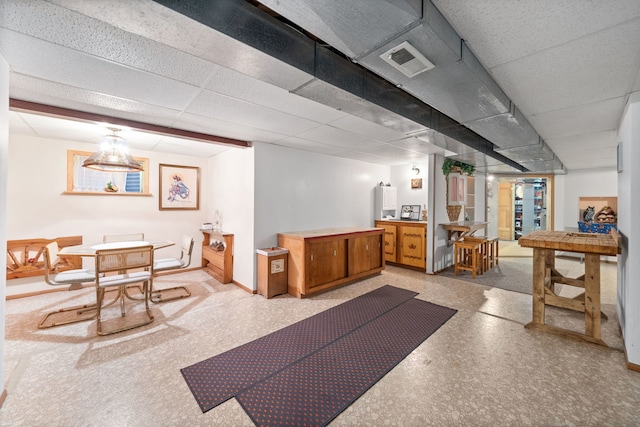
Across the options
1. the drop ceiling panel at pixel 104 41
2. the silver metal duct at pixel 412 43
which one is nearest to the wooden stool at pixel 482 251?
the silver metal duct at pixel 412 43

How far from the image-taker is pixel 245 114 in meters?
2.89

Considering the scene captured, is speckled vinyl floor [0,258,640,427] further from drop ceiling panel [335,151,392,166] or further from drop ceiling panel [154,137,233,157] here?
drop ceiling panel [335,151,392,166]

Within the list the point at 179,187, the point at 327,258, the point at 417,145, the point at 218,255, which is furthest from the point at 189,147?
the point at 417,145

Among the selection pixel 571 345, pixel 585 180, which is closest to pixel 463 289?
pixel 571 345

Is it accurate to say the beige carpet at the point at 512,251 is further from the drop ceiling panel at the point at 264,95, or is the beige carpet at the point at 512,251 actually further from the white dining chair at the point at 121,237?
the white dining chair at the point at 121,237

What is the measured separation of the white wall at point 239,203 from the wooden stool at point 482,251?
14.0 ft

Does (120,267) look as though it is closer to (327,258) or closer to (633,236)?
(327,258)

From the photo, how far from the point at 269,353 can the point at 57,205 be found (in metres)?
4.34

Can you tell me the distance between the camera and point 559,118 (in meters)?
3.04

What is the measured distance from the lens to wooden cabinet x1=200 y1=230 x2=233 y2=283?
4586mm

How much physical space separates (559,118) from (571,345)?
251cm

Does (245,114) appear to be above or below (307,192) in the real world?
above

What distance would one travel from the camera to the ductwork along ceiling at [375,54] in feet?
4.02

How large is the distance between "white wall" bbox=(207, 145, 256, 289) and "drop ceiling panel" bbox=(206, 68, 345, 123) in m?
1.56
